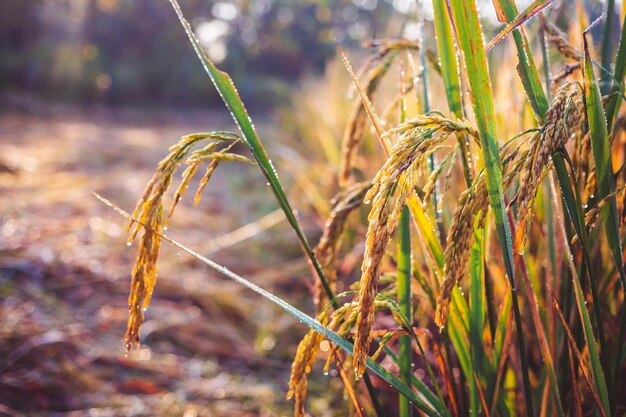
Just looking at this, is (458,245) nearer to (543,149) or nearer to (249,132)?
(543,149)

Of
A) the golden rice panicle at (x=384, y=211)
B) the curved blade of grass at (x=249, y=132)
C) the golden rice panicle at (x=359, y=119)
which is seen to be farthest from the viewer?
the golden rice panicle at (x=359, y=119)

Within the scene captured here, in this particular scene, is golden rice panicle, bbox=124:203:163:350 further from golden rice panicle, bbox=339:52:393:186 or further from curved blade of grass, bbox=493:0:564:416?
curved blade of grass, bbox=493:0:564:416

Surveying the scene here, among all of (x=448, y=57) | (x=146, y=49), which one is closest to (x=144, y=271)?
(x=448, y=57)

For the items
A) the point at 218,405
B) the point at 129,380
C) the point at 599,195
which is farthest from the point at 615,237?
the point at 129,380

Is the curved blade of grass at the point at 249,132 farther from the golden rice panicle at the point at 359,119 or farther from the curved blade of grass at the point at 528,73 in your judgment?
the curved blade of grass at the point at 528,73

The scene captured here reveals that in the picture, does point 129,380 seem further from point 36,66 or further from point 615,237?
point 36,66

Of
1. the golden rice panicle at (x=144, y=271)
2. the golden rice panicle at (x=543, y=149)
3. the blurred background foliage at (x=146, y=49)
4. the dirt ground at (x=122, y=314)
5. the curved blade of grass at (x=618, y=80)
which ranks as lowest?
the dirt ground at (x=122, y=314)

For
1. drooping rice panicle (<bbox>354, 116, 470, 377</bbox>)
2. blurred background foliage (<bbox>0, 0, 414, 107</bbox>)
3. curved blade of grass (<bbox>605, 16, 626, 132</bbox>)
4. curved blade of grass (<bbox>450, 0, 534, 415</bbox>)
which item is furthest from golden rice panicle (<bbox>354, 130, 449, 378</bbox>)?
blurred background foliage (<bbox>0, 0, 414, 107</bbox>)

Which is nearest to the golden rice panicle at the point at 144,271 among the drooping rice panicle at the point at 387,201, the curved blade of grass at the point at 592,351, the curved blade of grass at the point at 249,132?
the curved blade of grass at the point at 249,132
